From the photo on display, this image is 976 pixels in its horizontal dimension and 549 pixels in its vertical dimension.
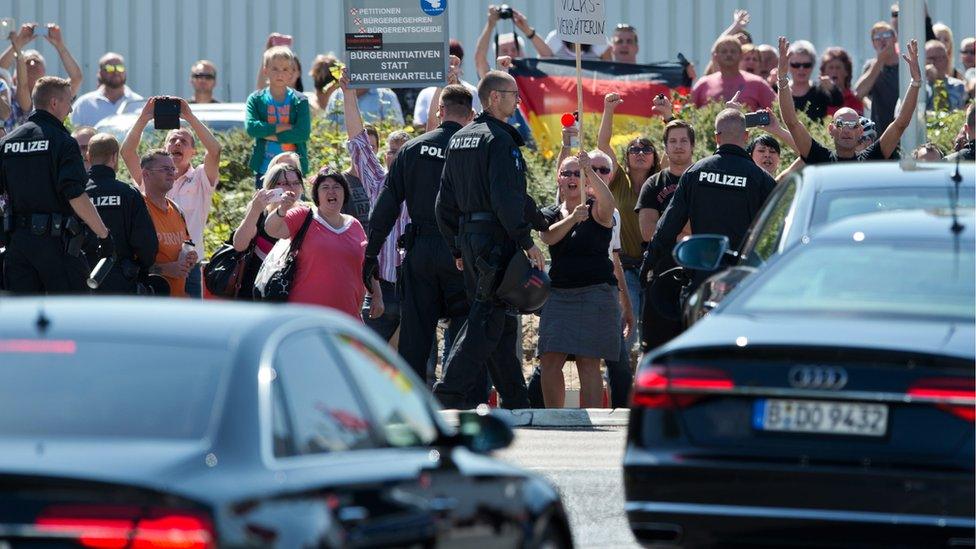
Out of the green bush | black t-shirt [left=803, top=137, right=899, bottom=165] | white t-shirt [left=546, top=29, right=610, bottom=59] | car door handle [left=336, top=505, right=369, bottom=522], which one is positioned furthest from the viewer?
white t-shirt [left=546, top=29, right=610, bottom=59]

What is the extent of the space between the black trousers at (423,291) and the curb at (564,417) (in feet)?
2.23

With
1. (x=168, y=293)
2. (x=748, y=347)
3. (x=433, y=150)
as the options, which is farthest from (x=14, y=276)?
(x=748, y=347)

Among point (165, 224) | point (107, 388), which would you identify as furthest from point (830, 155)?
point (107, 388)

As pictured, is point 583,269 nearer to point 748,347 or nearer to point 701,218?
point 701,218

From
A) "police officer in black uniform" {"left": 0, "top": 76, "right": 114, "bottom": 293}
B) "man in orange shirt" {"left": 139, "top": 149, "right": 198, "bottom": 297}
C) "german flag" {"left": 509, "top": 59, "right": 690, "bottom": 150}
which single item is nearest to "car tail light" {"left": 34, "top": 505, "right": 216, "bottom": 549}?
"police officer in black uniform" {"left": 0, "top": 76, "right": 114, "bottom": 293}

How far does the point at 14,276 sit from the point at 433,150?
2.87 m

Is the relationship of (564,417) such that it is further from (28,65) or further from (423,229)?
(28,65)

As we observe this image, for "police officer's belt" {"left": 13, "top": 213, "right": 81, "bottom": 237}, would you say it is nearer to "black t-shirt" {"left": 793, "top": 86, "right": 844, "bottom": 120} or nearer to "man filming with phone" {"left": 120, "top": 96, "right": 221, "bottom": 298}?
"man filming with phone" {"left": 120, "top": 96, "right": 221, "bottom": 298}

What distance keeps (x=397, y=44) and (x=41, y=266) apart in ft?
11.8

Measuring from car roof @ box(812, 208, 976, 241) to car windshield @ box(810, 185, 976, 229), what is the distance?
2.29 ft

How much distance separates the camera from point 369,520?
5.20 metres

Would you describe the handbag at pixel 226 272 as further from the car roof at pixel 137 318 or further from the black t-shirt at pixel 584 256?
the car roof at pixel 137 318

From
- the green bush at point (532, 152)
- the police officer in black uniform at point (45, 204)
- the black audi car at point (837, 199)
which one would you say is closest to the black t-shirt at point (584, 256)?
the police officer in black uniform at point (45, 204)

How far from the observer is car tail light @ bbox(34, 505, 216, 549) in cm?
450
